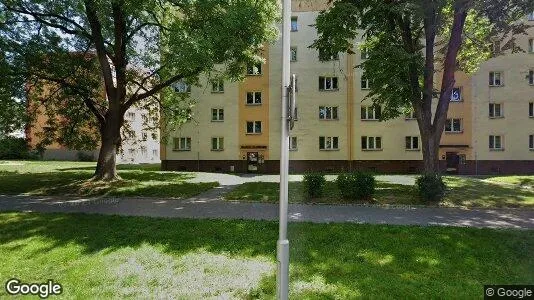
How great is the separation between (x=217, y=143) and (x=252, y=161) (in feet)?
11.2

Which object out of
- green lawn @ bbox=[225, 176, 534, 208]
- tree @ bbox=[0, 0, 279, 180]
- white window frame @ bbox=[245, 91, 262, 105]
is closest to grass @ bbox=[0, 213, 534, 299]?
green lawn @ bbox=[225, 176, 534, 208]

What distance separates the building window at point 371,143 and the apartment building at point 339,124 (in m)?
0.08

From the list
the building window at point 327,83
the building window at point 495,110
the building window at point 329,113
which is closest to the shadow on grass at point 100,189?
the building window at point 329,113

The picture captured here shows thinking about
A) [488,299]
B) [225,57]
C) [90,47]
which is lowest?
[488,299]

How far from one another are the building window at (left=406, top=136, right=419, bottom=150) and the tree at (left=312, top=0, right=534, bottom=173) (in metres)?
15.2

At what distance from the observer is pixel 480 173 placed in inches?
1164

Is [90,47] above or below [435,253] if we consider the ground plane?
above

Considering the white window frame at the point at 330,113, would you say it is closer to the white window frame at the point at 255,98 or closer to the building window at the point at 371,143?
the building window at the point at 371,143

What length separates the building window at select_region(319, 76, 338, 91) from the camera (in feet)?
102

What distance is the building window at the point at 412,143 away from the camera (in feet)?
99.1

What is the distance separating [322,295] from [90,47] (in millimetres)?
17674

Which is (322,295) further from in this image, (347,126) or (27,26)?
(347,126)

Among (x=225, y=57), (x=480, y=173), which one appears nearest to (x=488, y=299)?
(x=225, y=57)

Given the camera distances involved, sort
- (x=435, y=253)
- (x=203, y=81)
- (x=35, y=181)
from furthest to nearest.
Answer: (x=203, y=81), (x=35, y=181), (x=435, y=253)
